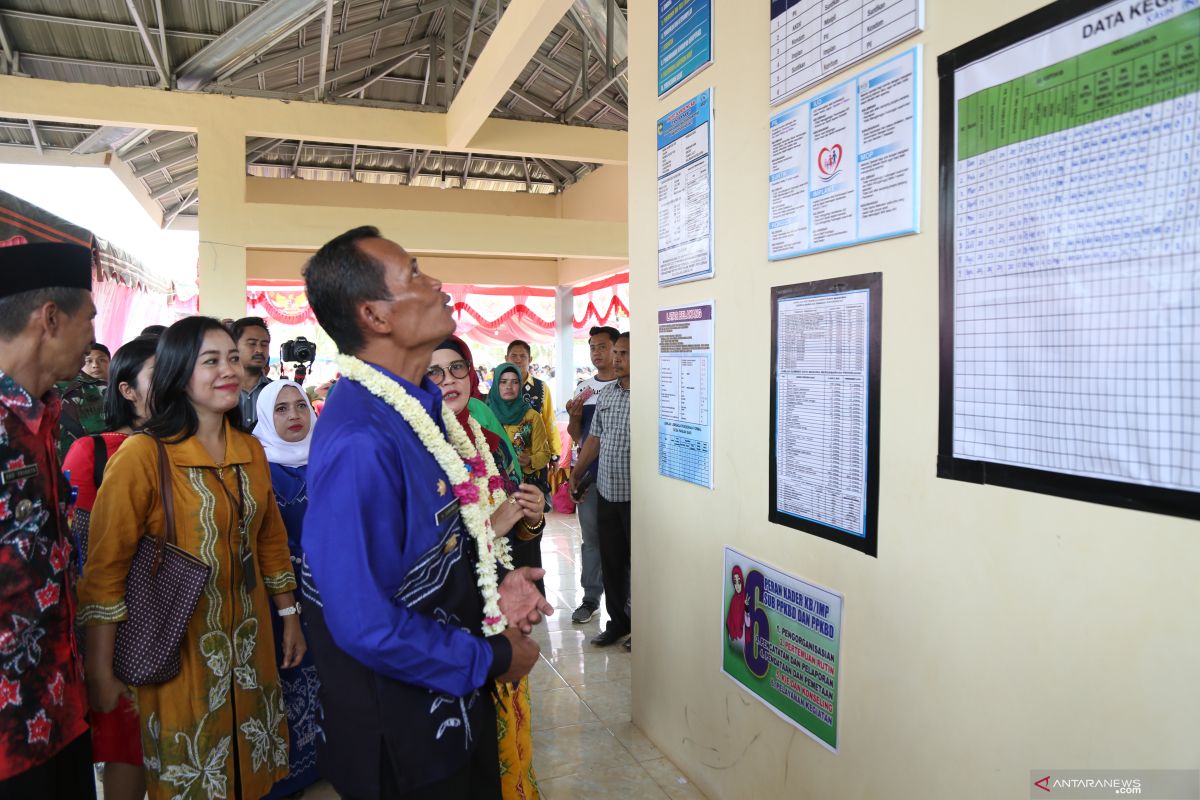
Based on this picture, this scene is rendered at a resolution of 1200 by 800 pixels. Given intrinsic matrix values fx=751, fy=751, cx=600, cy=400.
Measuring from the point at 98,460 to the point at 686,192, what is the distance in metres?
1.90

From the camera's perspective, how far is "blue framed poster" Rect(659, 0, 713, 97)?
91.6 inches

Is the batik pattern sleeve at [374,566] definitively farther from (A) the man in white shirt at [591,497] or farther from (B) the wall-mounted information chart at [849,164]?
(A) the man in white shirt at [591,497]

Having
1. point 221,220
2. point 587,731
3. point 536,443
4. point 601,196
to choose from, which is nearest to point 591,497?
point 536,443

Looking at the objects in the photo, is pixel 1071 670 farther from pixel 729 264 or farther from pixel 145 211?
pixel 145 211

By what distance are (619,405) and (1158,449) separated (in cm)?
279

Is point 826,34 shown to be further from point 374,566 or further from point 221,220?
point 221,220

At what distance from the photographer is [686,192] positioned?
8.07 feet

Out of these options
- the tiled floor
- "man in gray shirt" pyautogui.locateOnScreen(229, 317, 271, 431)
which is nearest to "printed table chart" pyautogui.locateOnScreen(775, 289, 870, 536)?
the tiled floor

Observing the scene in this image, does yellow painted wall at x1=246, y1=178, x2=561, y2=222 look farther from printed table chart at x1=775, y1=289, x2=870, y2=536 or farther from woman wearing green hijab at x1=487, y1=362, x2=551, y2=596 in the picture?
printed table chart at x1=775, y1=289, x2=870, y2=536

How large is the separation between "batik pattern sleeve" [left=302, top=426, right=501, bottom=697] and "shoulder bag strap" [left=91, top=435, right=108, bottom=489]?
3.95 feet

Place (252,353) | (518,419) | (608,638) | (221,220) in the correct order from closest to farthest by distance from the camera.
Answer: (252,353)
(608,638)
(518,419)
(221,220)

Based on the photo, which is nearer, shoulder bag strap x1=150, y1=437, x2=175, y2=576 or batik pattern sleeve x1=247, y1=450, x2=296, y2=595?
shoulder bag strap x1=150, y1=437, x2=175, y2=576

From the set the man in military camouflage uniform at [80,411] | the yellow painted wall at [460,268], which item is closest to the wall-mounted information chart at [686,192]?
→ the man in military camouflage uniform at [80,411]

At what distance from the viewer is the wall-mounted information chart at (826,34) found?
5.27 feet
